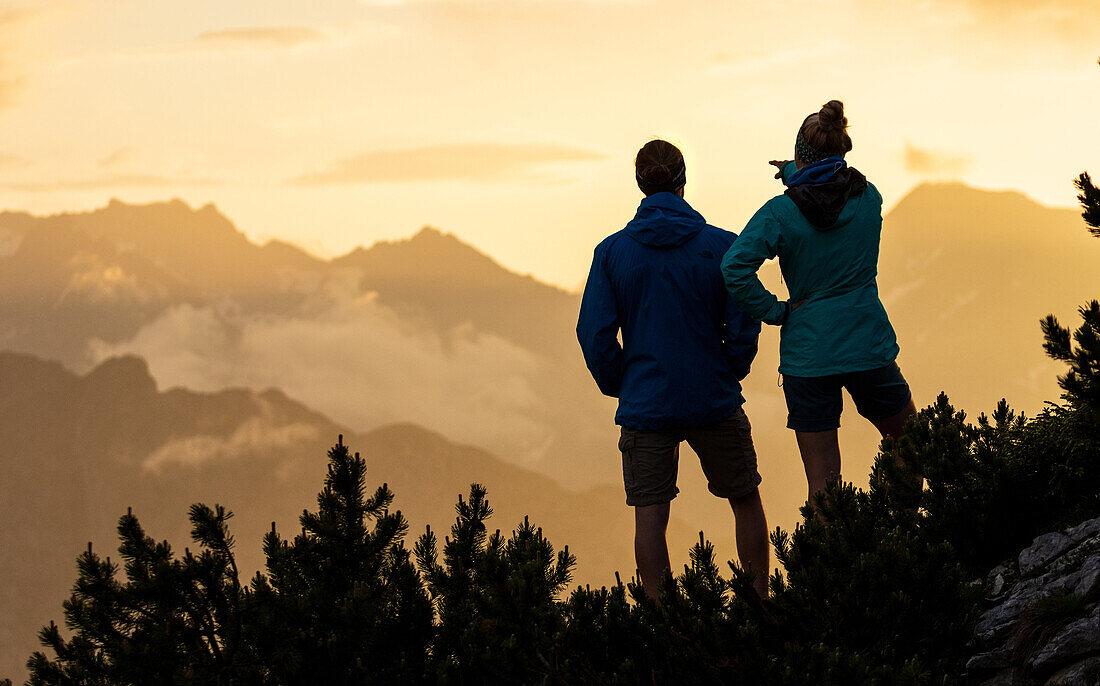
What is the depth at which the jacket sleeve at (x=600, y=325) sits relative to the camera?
17.5 feet

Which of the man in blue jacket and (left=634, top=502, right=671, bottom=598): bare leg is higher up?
the man in blue jacket

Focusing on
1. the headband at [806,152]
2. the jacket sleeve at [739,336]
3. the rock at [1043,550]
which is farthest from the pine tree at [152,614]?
the rock at [1043,550]

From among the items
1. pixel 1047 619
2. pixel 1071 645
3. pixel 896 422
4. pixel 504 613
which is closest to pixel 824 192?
pixel 896 422

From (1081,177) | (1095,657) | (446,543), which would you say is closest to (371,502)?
(446,543)

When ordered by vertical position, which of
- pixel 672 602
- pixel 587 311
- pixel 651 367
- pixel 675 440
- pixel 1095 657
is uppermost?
pixel 587 311

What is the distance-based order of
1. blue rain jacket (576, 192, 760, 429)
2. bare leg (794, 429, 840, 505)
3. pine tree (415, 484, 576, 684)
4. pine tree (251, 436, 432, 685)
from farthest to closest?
bare leg (794, 429, 840, 505), blue rain jacket (576, 192, 760, 429), pine tree (251, 436, 432, 685), pine tree (415, 484, 576, 684)

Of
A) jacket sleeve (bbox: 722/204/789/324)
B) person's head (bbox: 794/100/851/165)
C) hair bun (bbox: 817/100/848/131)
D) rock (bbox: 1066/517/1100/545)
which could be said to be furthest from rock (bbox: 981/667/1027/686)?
hair bun (bbox: 817/100/848/131)

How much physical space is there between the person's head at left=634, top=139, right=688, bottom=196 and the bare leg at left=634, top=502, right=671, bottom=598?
1.77 metres

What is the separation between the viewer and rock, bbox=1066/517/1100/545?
5.07 meters

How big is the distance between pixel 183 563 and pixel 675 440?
266 cm

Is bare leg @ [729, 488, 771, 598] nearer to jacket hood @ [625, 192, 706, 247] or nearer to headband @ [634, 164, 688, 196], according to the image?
jacket hood @ [625, 192, 706, 247]

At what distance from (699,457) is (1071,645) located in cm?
200

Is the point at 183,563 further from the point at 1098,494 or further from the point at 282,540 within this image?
the point at 1098,494

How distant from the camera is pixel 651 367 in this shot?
526 cm
